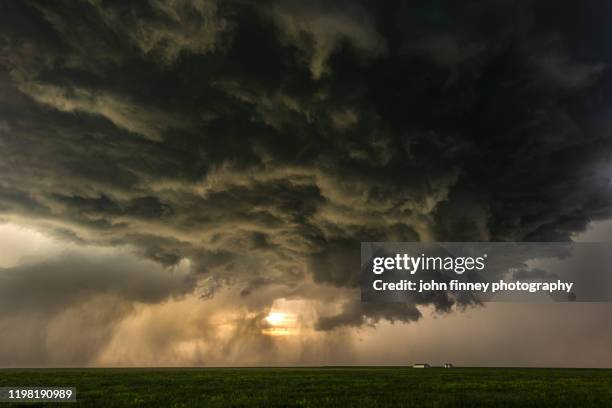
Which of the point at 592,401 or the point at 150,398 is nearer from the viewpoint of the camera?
the point at 592,401

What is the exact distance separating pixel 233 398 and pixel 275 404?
14.5 feet

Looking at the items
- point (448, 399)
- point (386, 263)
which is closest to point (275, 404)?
point (448, 399)

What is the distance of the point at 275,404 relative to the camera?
2669 centimetres

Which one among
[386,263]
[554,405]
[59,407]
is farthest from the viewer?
[386,263]

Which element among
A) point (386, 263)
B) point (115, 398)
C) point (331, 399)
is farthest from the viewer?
point (386, 263)

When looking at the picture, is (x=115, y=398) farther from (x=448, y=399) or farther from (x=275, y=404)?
(x=448, y=399)

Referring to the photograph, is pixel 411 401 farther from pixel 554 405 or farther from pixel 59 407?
pixel 59 407

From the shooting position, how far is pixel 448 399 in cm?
2927

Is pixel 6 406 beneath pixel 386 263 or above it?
beneath

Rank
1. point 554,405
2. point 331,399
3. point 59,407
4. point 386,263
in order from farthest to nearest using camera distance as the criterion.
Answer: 1. point 386,263
2. point 331,399
3. point 554,405
4. point 59,407

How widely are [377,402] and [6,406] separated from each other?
20205 millimetres

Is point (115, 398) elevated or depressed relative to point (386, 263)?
depressed

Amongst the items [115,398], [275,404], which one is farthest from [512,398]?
[115,398]

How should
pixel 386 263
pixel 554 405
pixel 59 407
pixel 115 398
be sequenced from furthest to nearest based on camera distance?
pixel 386 263, pixel 115 398, pixel 554 405, pixel 59 407
